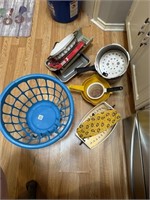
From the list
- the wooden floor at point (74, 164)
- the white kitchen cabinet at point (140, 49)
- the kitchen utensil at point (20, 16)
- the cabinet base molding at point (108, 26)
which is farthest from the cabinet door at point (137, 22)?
the kitchen utensil at point (20, 16)

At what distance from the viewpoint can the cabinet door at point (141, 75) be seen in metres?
0.82

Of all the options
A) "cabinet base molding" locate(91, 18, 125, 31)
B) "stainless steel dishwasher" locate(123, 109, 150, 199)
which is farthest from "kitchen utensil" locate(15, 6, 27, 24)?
"stainless steel dishwasher" locate(123, 109, 150, 199)

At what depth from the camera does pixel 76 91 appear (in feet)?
3.67

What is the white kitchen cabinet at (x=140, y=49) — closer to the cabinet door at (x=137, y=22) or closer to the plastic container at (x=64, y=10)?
the cabinet door at (x=137, y=22)

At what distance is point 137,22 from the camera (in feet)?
3.13

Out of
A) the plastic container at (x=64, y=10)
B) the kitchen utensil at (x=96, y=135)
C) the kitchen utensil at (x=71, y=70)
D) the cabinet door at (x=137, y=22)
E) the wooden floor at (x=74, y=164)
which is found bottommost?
the wooden floor at (x=74, y=164)

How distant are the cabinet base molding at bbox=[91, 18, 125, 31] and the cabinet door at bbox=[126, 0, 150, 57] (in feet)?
0.38

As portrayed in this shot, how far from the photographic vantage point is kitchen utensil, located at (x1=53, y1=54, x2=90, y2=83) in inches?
44.5

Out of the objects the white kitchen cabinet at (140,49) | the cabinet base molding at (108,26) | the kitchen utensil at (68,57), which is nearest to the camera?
the white kitchen cabinet at (140,49)

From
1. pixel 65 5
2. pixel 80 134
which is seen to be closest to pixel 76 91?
pixel 80 134

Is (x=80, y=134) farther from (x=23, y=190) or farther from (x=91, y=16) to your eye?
(x=91, y=16)

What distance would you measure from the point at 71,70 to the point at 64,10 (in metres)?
0.38

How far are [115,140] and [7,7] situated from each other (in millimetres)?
1140

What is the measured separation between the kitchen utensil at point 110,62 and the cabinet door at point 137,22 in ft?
0.23
